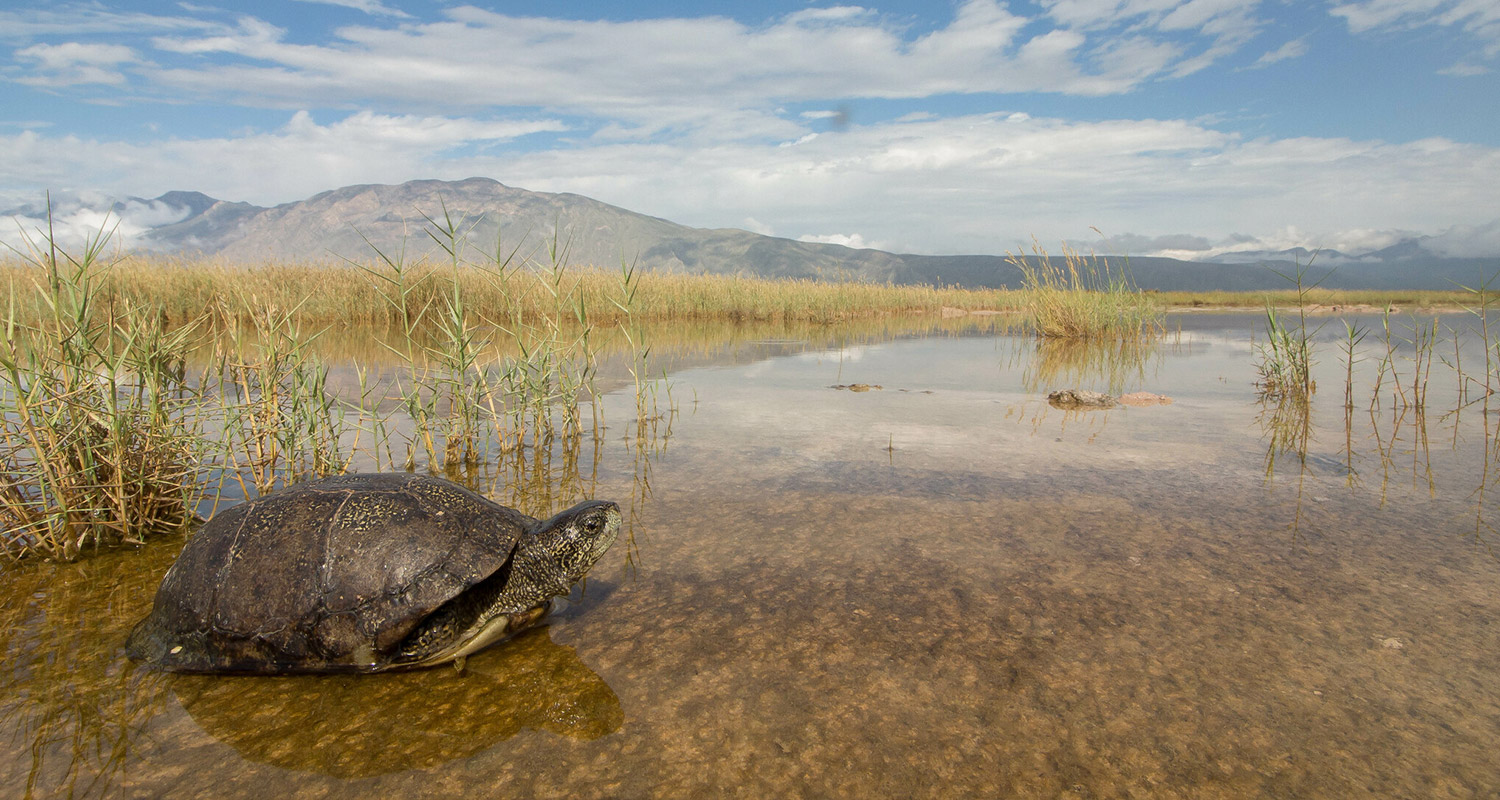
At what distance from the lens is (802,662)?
2.08 meters

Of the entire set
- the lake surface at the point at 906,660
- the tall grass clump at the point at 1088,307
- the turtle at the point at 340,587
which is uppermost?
the tall grass clump at the point at 1088,307

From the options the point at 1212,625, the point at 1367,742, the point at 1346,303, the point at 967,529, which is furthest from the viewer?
the point at 1346,303

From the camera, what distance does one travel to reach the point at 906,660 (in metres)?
2.08

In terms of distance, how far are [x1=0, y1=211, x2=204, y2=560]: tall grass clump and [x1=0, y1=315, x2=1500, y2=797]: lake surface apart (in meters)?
0.19

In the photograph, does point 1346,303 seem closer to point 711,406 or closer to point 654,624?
point 711,406

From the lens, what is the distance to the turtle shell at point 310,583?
2.05 m

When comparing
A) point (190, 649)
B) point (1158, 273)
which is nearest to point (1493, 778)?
point (190, 649)

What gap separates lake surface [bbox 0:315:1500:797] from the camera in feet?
5.36

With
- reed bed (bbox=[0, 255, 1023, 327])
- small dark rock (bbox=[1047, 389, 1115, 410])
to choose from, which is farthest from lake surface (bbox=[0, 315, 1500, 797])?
reed bed (bbox=[0, 255, 1023, 327])

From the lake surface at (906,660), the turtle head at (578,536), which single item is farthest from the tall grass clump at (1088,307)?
the turtle head at (578,536)

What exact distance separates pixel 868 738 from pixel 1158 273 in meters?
161

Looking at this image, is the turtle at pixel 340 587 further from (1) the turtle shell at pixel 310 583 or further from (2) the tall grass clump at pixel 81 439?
(2) the tall grass clump at pixel 81 439

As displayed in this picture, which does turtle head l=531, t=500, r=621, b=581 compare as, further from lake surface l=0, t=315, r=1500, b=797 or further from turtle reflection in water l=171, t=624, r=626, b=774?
turtle reflection in water l=171, t=624, r=626, b=774

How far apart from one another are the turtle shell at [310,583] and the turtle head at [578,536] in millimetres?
208
